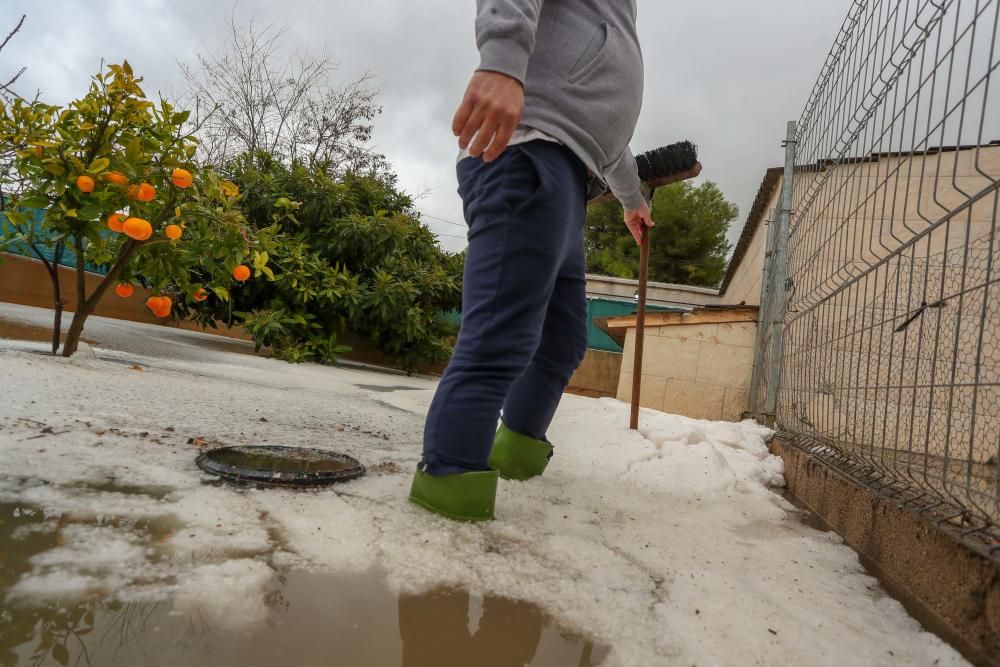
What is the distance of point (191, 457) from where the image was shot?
52.6 inches

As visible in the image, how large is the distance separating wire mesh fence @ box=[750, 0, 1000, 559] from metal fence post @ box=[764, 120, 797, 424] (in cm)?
31

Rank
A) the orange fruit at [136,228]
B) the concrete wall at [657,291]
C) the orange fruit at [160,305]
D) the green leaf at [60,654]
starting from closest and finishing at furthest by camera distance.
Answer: the green leaf at [60,654] → the orange fruit at [136,228] → the orange fruit at [160,305] → the concrete wall at [657,291]

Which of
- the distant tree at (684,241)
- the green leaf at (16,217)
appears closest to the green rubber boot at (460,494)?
the green leaf at (16,217)

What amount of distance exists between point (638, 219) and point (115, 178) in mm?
1764

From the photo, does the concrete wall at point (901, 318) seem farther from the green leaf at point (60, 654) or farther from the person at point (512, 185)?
the green leaf at point (60, 654)

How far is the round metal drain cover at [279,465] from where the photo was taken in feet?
3.99

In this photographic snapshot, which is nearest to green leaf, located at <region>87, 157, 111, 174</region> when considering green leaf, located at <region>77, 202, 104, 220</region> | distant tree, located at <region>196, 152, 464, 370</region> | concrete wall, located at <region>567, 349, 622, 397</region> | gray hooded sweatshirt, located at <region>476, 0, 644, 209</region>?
green leaf, located at <region>77, 202, 104, 220</region>

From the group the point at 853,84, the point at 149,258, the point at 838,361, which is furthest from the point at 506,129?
the point at 149,258

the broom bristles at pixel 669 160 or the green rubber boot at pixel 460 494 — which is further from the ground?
the broom bristles at pixel 669 160

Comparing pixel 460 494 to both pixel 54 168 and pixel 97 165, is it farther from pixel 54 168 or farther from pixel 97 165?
pixel 54 168

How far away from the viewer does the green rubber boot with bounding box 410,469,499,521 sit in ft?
3.80

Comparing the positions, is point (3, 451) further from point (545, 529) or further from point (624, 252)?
point (624, 252)

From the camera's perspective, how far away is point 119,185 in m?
2.11

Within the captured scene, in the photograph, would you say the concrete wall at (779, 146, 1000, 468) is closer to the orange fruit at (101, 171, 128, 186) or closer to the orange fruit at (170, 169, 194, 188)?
the orange fruit at (170, 169, 194, 188)
